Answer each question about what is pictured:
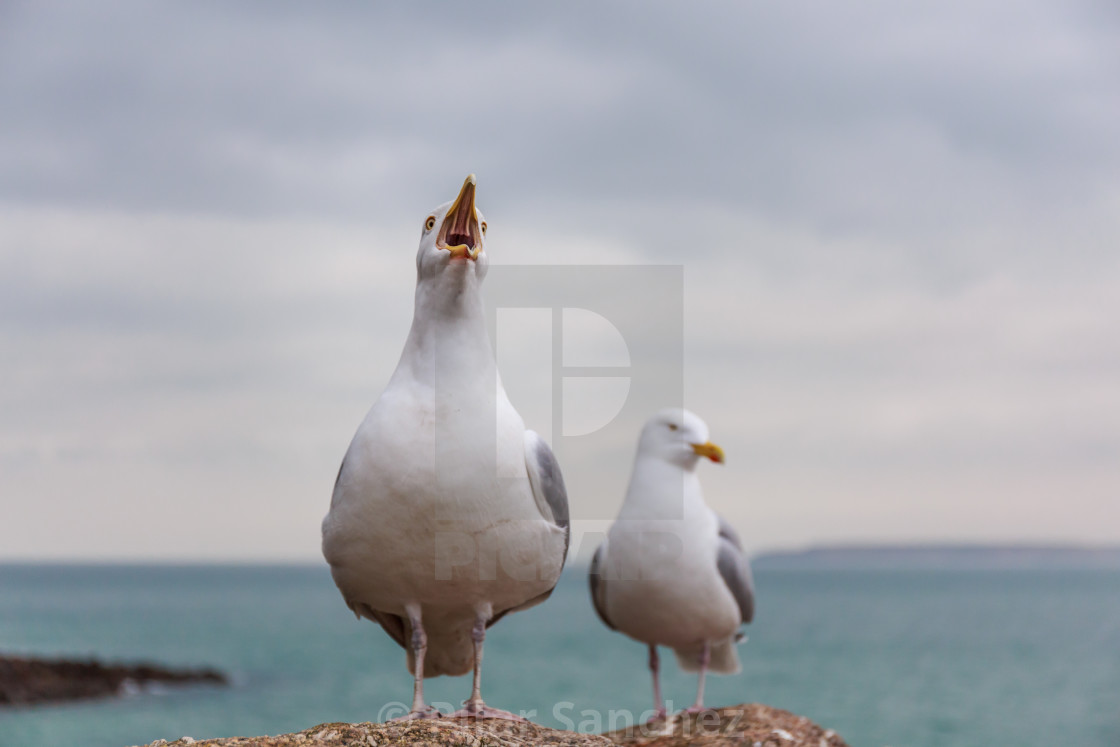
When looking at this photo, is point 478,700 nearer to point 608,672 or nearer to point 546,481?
point 546,481

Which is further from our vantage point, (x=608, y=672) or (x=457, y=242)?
(x=608, y=672)

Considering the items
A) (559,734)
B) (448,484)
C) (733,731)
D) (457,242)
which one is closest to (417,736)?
(559,734)

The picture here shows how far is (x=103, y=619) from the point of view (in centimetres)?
8875

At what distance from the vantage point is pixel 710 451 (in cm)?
877

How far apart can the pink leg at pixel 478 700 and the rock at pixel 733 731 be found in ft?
5.46

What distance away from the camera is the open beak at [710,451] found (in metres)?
8.77

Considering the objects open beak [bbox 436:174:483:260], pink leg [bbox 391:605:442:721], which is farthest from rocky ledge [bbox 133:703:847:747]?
open beak [bbox 436:174:483:260]

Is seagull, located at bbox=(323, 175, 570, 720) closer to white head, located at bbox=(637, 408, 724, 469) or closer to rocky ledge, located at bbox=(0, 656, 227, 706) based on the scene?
white head, located at bbox=(637, 408, 724, 469)

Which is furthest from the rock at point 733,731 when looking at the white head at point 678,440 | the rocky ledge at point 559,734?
the white head at point 678,440

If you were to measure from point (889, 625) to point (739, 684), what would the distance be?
41707 mm

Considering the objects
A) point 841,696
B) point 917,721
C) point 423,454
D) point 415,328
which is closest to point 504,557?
point 423,454

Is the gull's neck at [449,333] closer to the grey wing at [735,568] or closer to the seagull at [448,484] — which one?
the seagull at [448,484]

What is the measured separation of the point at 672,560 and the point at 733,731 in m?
1.51

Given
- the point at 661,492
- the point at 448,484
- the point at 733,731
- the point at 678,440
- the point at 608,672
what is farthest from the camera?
the point at 608,672
